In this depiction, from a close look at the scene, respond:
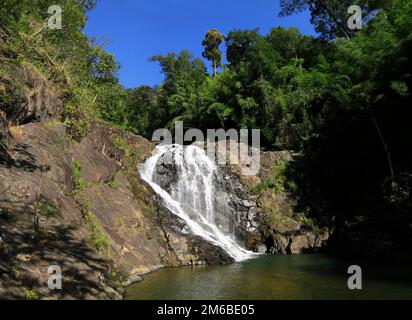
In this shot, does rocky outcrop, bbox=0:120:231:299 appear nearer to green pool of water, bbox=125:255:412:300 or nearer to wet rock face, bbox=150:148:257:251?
green pool of water, bbox=125:255:412:300

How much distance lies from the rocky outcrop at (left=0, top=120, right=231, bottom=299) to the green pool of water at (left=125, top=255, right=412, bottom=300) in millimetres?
823

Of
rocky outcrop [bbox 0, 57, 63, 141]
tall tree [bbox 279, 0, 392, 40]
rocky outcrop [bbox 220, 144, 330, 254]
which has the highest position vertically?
tall tree [bbox 279, 0, 392, 40]

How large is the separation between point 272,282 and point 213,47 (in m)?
38.7

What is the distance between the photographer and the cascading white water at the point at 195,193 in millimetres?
16016

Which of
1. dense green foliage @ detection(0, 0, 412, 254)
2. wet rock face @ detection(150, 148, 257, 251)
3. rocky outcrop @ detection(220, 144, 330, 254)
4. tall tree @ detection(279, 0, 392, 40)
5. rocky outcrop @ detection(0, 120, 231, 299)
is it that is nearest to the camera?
rocky outcrop @ detection(0, 120, 231, 299)

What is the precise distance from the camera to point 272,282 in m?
10.3

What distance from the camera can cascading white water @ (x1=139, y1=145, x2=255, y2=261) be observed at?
16.0 meters

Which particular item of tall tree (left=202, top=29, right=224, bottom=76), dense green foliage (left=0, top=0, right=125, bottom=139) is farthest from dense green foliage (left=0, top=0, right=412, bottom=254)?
tall tree (left=202, top=29, right=224, bottom=76)

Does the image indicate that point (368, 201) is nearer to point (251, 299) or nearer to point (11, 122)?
point (251, 299)

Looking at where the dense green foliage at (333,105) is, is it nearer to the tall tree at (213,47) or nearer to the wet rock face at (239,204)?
the wet rock face at (239,204)

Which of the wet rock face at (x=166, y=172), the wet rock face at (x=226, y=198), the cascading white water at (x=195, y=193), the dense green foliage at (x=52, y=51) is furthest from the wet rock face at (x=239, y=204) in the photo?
the dense green foliage at (x=52, y=51)

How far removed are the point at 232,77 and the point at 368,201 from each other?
16070mm

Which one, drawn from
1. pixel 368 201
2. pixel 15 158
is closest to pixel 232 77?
pixel 368 201

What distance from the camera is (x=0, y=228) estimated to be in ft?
24.5
